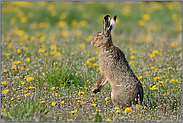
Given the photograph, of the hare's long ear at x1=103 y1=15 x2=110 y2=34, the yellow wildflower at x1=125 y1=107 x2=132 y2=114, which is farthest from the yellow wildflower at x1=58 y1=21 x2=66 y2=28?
the yellow wildflower at x1=125 y1=107 x2=132 y2=114

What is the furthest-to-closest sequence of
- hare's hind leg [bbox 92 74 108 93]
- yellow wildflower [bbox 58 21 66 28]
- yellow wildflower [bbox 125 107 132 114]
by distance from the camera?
yellow wildflower [bbox 58 21 66 28] < hare's hind leg [bbox 92 74 108 93] < yellow wildflower [bbox 125 107 132 114]

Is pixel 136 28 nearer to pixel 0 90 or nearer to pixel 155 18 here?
pixel 155 18

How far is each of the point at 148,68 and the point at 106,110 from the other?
84.1 inches

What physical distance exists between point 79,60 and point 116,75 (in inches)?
92.7

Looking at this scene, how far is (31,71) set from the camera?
6461 millimetres

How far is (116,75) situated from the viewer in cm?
472

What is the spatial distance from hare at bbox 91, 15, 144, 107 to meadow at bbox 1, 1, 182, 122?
0.64ft

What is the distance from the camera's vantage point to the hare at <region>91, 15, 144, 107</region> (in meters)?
4.64

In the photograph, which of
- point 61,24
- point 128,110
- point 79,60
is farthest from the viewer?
point 61,24

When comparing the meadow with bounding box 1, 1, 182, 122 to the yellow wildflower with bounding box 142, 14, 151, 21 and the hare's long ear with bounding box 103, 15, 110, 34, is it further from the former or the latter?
the hare's long ear with bounding box 103, 15, 110, 34

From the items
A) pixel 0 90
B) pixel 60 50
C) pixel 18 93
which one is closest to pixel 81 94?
pixel 18 93

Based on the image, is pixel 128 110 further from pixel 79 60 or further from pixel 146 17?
pixel 146 17

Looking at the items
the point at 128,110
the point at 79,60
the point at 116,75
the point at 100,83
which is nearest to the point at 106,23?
the point at 116,75

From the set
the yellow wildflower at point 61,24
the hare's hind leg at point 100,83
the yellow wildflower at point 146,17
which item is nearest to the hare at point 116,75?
the hare's hind leg at point 100,83
